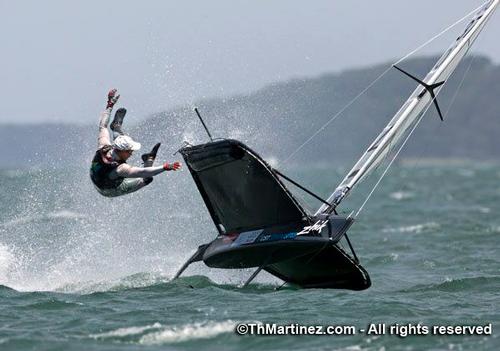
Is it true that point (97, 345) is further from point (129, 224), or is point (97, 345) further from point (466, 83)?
point (466, 83)

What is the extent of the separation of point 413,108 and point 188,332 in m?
5.39

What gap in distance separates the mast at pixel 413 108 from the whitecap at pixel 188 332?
305cm

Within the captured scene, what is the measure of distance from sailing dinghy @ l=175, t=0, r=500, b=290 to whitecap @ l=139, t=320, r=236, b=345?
204cm

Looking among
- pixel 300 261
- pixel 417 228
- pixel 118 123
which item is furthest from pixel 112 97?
pixel 417 228

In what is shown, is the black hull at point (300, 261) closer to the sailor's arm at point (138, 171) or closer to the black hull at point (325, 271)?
the black hull at point (325, 271)

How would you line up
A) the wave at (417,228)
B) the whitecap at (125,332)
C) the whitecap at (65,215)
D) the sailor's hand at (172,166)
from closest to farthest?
1. the whitecap at (125,332)
2. the sailor's hand at (172,166)
3. the whitecap at (65,215)
4. the wave at (417,228)

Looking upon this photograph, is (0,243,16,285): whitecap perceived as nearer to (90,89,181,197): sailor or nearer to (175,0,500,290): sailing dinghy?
(90,89,181,197): sailor

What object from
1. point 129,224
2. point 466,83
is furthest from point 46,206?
point 466,83

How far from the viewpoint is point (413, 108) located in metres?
14.3

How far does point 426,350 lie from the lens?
9.90 metres

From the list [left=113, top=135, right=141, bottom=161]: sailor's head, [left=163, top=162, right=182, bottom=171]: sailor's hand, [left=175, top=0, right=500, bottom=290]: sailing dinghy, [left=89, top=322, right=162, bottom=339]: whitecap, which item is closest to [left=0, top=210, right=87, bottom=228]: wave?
[left=175, top=0, right=500, bottom=290]: sailing dinghy

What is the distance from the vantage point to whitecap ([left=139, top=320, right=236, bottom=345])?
401 inches

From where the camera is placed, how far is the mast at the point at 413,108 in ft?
45.1

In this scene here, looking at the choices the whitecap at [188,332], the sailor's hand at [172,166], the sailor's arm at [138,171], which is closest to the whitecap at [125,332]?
the whitecap at [188,332]
